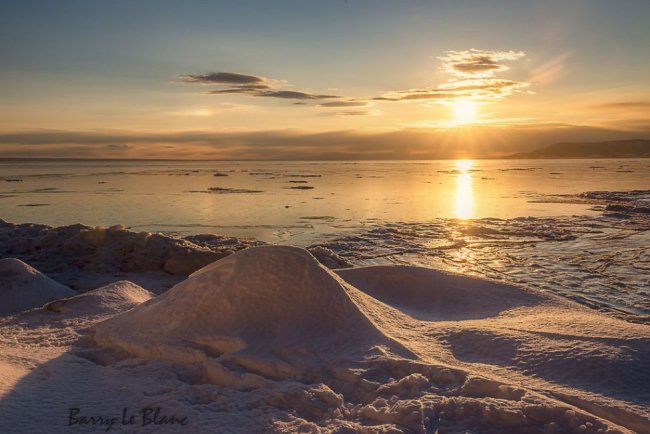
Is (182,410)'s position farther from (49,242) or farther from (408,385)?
(49,242)

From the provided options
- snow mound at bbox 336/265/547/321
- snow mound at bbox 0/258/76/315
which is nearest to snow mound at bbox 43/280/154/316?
snow mound at bbox 0/258/76/315

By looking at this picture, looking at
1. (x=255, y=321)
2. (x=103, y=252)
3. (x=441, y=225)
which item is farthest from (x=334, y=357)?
(x=441, y=225)

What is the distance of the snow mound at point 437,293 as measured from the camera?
4.36 meters

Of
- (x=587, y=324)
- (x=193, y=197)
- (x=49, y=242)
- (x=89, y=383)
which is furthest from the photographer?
(x=193, y=197)

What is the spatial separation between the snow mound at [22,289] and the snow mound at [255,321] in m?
1.70

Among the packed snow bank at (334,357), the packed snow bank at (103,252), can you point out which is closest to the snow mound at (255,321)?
the packed snow bank at (334,357)

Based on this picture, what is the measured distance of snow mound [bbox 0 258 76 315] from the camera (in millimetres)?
4801

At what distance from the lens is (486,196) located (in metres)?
19.3

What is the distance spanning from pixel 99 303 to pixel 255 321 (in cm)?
203

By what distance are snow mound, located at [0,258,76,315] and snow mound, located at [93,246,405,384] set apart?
170 centimetres

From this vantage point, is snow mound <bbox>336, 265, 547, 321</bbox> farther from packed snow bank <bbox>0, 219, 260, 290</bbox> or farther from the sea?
packed snow bank <bbox>0, 219, 260, 290</bbox>

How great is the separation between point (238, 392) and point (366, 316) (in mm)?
1059

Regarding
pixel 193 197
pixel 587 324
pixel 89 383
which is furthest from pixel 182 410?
pixel 193 197

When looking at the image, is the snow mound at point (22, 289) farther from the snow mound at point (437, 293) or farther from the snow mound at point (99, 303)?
the snow mound at point (437, 293)
